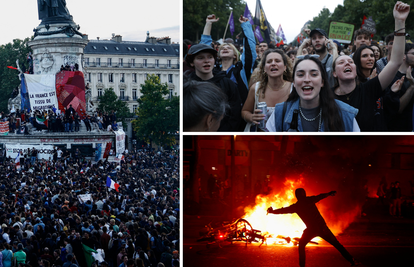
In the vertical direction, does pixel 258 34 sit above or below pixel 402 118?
above

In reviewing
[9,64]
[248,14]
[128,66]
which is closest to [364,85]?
[248,14]

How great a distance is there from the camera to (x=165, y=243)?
31.6 ft

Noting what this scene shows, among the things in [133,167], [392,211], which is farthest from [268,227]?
[133,167]

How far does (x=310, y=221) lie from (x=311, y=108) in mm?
1695

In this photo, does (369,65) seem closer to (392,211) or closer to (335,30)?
(335,30)

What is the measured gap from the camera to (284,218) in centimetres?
848

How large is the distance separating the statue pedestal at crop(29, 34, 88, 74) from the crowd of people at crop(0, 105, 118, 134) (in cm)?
319

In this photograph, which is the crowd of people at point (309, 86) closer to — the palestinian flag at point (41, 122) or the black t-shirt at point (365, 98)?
the black t-shirt at point (365, 98)

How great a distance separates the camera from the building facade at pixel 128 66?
4688 centimetres

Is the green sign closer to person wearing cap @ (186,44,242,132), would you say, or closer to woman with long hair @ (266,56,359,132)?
woman with long hair @ (266,56,359,132)

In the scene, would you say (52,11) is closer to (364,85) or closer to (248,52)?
(248,52)

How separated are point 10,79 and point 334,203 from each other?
107 feet

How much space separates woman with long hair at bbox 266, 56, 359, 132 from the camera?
7742 millimetres

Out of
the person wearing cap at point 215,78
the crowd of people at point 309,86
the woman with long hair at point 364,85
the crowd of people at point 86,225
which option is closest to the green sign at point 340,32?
the crowd of people at point 309,86
